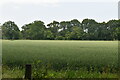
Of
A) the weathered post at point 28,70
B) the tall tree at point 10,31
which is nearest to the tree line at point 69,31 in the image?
the tall tree at point 10,31

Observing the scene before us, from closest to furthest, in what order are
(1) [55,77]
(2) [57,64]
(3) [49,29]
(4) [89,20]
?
(1) [55,77] → (2) [57,64] → (4) [89,20] → (3) [49,29]

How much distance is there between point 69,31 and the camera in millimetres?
80062

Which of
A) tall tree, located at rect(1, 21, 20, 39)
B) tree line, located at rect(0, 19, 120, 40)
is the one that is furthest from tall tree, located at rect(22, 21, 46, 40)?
tall tree, located at rect(1, 21, 20, 39)

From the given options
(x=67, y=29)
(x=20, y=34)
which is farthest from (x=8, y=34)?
(x=67, y=29)

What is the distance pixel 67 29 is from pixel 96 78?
7582 centimetres

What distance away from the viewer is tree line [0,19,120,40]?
78.3 meters

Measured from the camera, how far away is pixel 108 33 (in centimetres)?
8200

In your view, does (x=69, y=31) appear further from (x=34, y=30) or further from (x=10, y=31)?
(x=10, y=31)

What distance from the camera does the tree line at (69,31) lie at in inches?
3083

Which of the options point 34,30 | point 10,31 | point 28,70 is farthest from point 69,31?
point 28,70

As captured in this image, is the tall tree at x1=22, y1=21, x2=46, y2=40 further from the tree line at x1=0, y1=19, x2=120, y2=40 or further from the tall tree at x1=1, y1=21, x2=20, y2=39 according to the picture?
the tall tree at x1=1, y1=21, x2=20, y2=39

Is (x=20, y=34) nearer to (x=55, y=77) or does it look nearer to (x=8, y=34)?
(x=8, y=34)

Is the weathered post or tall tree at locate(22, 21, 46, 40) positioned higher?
tall tree at locate(22, 21, 46, 40)

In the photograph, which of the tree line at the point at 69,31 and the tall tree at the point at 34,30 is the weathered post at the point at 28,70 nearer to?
the tree line at the point at 69,31
